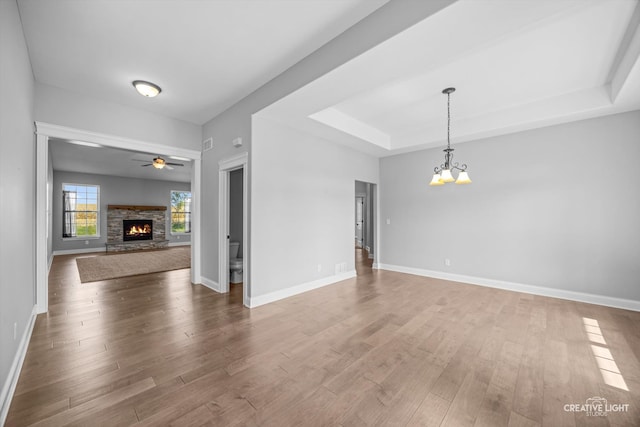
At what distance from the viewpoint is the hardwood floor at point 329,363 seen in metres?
1.69

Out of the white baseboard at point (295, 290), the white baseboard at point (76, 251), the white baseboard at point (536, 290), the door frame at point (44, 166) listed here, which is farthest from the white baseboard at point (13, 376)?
the white baseboard at point (76, 251)

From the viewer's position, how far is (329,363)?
2258mm

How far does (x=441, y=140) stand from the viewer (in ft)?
16.2

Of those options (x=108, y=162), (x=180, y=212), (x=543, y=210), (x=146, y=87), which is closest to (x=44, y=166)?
(x=146, y=87)

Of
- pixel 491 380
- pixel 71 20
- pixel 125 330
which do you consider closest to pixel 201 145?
pixel 71 20

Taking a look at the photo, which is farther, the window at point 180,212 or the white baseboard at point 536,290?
the window at point 180,212

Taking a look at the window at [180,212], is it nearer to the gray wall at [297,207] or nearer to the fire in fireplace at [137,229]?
the fire in fireplace at [137,229]

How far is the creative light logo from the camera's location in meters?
1.71

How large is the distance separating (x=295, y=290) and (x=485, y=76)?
4010mm

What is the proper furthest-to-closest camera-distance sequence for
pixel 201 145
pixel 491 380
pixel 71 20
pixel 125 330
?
pixel 201 145
pixel 125 330
pixel 71 20
pixel 491 380

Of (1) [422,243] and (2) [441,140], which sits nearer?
(2) [441,140]

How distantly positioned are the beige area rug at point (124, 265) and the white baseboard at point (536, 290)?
590 cm

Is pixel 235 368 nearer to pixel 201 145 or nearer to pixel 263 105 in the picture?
pixel 263 105

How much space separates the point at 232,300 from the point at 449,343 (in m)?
2.97
